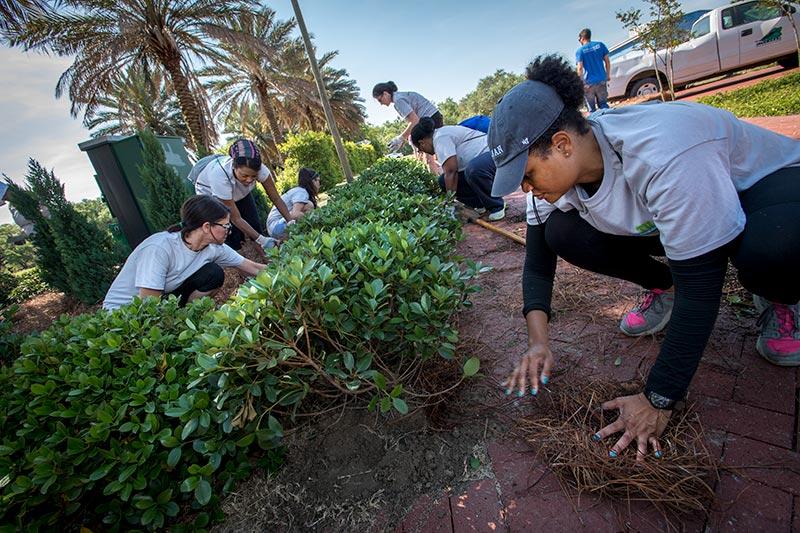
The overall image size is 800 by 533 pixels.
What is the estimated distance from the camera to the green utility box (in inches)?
269

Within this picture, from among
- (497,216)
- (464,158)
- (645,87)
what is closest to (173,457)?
(497,216)

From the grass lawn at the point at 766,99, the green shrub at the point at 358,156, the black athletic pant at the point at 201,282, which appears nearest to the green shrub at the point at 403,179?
the black athletic pant at the point at 201,282

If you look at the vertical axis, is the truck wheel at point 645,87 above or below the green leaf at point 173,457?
above

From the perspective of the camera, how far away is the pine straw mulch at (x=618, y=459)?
1.19 metres

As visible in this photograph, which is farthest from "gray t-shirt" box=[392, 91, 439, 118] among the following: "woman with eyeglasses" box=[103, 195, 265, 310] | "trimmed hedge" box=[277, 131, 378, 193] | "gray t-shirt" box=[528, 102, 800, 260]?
"trimmed hedge" box=[277, 131, 378, 193]

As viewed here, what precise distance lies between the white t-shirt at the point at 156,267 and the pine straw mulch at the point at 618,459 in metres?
2.83

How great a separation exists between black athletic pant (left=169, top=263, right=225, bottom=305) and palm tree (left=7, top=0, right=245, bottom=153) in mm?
5790

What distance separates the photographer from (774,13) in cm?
880

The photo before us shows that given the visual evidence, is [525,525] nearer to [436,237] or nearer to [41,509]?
[436,237]

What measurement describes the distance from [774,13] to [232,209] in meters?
12.5

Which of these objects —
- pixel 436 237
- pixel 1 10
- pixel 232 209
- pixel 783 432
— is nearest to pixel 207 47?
pixel 1 10

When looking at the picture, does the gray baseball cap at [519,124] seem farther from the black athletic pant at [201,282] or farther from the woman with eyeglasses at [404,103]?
the woman with eyeglasses at [404,103]

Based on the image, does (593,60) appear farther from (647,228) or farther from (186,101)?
(186,101)

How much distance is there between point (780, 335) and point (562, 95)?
1338 mm
